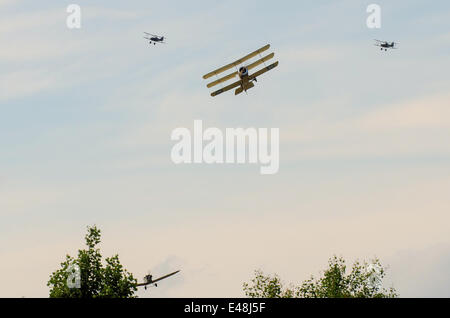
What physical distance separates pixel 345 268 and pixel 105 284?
30.5 metres

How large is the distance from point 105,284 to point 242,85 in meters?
26.2

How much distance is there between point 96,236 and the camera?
278 ft

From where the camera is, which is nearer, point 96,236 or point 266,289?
point 96,236

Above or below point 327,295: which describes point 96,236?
above

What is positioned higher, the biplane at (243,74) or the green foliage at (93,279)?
the biplane at (243,74)

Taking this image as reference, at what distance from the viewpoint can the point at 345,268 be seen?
314 feet

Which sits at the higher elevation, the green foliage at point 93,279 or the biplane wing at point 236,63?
the biplane wing at point 236,63

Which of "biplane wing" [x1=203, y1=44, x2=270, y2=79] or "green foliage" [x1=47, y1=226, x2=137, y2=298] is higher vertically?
"biplane wing" [x1=203, y1=44, x2=270, y2=79]

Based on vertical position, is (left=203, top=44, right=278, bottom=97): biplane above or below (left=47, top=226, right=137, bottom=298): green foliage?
above
